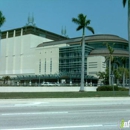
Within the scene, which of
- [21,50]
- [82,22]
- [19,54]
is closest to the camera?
[82,22]

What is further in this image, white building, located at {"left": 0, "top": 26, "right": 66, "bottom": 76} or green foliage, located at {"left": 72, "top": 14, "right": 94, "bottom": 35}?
white building, located at {"left": 0, "top": 26, "right": 66, "bottom": 76}

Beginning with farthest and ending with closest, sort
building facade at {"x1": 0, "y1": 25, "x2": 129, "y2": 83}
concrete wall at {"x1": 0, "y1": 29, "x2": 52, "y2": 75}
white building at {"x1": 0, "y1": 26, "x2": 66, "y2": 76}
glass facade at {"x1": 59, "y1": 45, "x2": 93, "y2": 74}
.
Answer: concrete wall at {"x1": 0, "y1": 29, "x2": 52, "y2": 75} < white building at {"x1": 0, "y1": 26, "x2": 66, "y2": 76} < glass facade at {"x1": 59, "y1": 45, "x2": 93, "y2": 74} < building facade at {"x1": 0, "y1": 25, "x2": 129, "y2": 83}

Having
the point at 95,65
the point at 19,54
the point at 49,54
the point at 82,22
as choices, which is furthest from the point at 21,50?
the point at 82,22

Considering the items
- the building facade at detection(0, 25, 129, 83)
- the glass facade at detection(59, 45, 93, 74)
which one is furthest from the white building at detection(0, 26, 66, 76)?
the glass facade at detection(59, 45, 93, 74)

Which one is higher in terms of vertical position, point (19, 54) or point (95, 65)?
point (19, 54)

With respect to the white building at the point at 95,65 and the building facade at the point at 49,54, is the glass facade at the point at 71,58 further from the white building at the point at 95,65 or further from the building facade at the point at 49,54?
the white building at the point at 95,65

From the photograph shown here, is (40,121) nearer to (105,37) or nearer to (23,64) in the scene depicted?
(105,37)

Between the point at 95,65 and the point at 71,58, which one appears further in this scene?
the point at 71,58

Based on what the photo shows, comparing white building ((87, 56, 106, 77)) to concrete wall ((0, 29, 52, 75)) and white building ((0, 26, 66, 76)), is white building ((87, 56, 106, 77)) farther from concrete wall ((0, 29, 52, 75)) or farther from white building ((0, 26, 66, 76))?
concrete wall ((0, 29, 52, 75))

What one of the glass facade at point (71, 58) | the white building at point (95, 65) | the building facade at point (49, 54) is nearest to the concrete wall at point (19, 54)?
the building facade at point (49, 54)

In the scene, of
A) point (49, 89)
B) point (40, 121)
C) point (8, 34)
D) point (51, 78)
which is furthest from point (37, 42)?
point (40, 121)

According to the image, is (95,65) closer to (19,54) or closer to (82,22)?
(19,54)

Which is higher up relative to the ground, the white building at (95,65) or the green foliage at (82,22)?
the green foliage at (82,22)

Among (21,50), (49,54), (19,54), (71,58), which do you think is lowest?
(71,58)
